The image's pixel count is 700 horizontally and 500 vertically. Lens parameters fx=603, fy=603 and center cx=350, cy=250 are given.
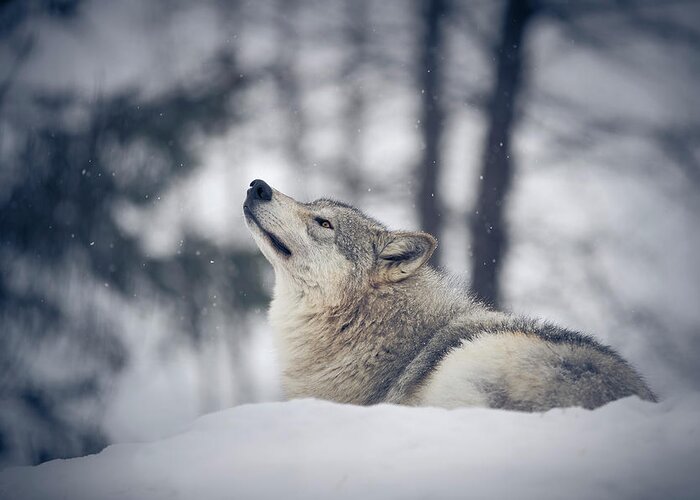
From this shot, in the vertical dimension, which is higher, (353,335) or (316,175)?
(316,175)

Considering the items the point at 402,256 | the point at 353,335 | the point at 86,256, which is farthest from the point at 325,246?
the point at 86,256

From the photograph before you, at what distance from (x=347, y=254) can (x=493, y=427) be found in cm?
242

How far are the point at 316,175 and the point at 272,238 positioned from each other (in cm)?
544

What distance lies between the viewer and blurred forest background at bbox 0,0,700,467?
7648 millimetres

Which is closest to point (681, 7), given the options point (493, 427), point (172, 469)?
point (493, 427)

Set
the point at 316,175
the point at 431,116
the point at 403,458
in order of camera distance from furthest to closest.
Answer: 1. the point at 316,175
2. the point at 431,116
3. the point at 403,458

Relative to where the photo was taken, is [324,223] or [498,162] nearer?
[324,223]

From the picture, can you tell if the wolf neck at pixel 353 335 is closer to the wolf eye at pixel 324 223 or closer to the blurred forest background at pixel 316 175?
the wolf eye at pixel 324 223

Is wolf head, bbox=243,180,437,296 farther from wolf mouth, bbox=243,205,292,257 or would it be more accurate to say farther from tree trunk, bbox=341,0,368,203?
tree trunk, bbox=341,0,368,203

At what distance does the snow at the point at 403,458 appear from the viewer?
7.09ft

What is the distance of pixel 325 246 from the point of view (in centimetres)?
479

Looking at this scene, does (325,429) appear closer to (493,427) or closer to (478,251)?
(493,427)

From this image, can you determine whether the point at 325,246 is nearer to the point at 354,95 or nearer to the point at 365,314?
the point at 365,314

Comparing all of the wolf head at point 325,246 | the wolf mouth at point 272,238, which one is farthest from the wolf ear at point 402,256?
the wolf mouth at point 272,238
